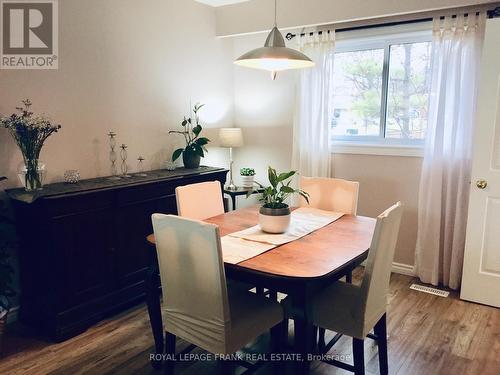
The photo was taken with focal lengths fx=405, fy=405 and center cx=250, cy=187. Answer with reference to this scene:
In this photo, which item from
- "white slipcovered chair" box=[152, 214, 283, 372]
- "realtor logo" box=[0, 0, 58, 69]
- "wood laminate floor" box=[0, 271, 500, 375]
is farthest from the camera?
"realtor logo" box=[0, 0, 58, 69]

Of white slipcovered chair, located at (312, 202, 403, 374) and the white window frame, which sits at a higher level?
the white window frame

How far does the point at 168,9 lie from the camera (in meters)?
3.85

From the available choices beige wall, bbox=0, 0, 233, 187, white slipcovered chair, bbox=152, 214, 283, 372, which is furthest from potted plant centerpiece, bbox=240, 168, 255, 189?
white slipcovered chair, bbox=152, 214, 283, 372

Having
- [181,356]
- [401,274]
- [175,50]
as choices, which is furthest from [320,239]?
[175,50]

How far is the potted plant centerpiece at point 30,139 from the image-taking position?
102 inches

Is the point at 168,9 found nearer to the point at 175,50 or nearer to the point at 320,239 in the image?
the point at 175,50

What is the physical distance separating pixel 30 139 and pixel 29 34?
871mm

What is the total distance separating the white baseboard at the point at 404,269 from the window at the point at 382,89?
1130mm

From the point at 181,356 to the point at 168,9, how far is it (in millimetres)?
3083

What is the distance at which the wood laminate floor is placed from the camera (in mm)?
2361

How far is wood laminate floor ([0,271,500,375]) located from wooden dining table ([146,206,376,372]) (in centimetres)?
31

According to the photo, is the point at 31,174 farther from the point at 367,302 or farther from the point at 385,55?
the point at 385,55

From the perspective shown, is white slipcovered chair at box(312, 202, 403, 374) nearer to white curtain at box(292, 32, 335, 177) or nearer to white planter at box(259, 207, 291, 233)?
white planter at box(259, 207, 291, 233)

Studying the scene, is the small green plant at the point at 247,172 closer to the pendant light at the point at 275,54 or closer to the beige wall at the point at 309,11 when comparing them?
the beige wall at the point at 309,11
